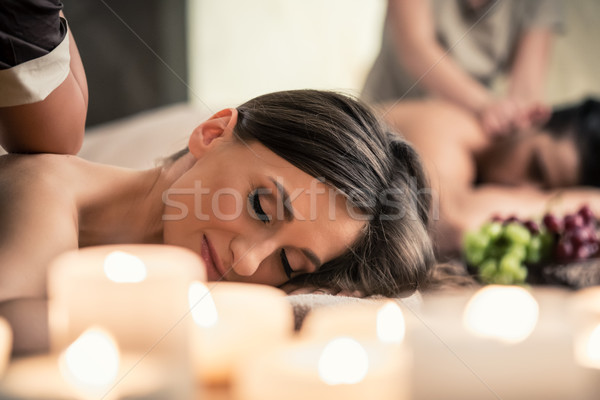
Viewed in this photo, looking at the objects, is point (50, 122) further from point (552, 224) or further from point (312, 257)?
point (552, 224)

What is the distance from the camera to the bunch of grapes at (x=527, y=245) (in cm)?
76

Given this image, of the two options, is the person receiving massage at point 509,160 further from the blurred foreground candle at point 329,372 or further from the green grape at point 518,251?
the blurred foreground candle at point 329,372

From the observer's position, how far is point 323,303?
0.44 metres

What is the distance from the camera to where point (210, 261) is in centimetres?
50

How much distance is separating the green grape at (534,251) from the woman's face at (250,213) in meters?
0.35

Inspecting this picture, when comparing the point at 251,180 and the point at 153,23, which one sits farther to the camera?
the point at 153,23

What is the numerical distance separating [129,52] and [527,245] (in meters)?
0.83

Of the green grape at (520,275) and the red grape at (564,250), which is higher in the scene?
the red grape at (564,250)

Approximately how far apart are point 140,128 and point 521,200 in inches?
27.7

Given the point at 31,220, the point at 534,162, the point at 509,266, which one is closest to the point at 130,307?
the point at 31,220

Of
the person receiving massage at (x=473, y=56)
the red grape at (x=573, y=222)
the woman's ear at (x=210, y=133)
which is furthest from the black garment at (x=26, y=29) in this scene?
the person receiving massage at (x=473, y=56)

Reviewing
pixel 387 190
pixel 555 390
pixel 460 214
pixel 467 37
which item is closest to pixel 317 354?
pixel 555 390

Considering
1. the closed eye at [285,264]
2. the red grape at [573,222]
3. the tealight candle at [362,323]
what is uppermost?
the tealight candle at [362,323]

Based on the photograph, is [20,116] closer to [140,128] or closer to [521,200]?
[140,128]
